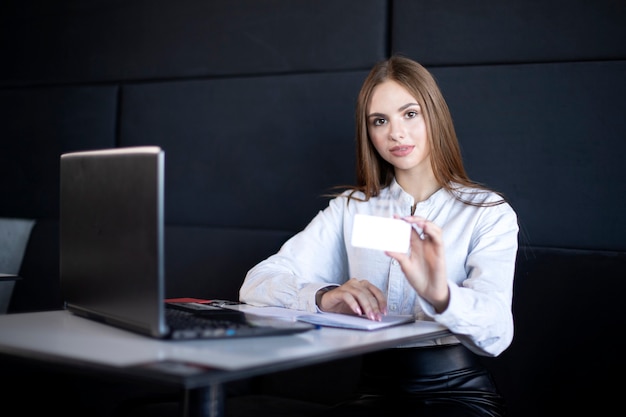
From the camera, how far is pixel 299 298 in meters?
1.74

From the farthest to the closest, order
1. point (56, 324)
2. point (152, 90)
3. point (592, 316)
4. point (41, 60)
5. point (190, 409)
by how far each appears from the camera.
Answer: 1. point (41, 60)
2. point (152, 90)
3. point (592, 316)
4. point (56, 324)
5. point (190, 409)

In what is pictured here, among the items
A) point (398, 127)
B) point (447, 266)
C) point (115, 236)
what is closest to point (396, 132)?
point (398, 127)

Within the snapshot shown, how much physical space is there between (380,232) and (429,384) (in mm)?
493

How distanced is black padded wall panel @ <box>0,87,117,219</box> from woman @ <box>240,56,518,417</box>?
134 centimetres

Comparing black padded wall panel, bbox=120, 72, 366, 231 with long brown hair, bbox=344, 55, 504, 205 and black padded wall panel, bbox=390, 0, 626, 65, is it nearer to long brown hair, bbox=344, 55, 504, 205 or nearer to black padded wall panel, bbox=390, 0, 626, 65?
black padded wall panel, bbox=390, 0, 626, 65

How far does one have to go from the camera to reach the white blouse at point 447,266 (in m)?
1.47

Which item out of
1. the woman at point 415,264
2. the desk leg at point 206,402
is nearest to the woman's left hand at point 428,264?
the woman at point 415,264

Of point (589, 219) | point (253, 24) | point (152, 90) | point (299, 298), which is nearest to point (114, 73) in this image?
point (152, 90)

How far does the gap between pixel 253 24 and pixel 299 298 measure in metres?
1.30

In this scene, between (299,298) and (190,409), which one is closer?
(190,409)

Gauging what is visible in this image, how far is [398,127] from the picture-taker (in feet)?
6.18

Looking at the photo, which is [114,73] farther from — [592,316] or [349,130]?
[592,316]

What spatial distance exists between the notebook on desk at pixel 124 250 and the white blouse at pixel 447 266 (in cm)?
30

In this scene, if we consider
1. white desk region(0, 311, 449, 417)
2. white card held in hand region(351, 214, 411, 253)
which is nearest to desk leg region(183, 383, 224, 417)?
white desk region(0, 311, 449, 417)
